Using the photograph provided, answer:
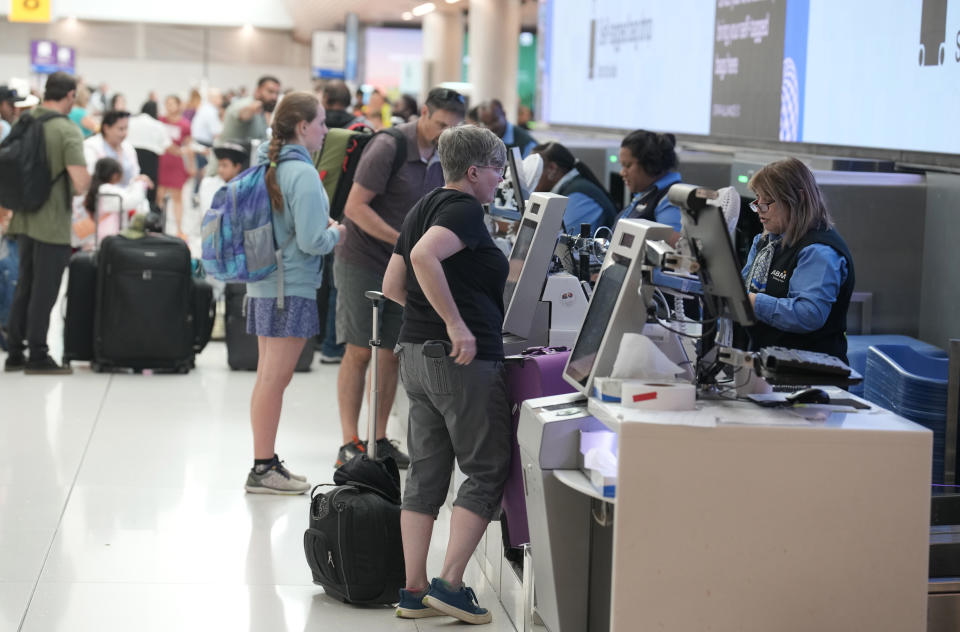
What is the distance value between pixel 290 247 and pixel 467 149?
1445 mm

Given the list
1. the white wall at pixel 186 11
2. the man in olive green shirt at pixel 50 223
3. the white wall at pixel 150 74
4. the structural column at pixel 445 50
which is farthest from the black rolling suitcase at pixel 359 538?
the white wall at pixel 150 74

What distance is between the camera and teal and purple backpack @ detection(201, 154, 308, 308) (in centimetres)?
445

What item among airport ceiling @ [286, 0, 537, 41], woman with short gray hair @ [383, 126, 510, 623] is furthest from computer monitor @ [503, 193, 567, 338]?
airport ceiling @ [286, 0, 537, 41]

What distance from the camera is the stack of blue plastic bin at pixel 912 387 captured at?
3.75 meters

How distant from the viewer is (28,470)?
511cm

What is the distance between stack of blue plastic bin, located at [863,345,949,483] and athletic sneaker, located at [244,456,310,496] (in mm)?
2219

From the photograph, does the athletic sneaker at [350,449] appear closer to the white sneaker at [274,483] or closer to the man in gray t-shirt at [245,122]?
the white sneaker at [274,483]

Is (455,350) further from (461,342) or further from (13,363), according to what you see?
(13,363)

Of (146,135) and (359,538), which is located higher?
(146,135)

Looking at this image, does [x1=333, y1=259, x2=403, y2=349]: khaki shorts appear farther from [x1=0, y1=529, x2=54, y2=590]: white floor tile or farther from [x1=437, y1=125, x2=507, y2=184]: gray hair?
[x1=437, y1=125, x2=507, y2=184]: gray hair

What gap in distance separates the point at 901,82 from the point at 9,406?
4.59m

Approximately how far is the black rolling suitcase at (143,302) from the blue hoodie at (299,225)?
2504 mm

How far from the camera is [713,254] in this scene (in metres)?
2.65

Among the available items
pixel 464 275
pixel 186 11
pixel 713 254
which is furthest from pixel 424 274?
pixel 186 11
